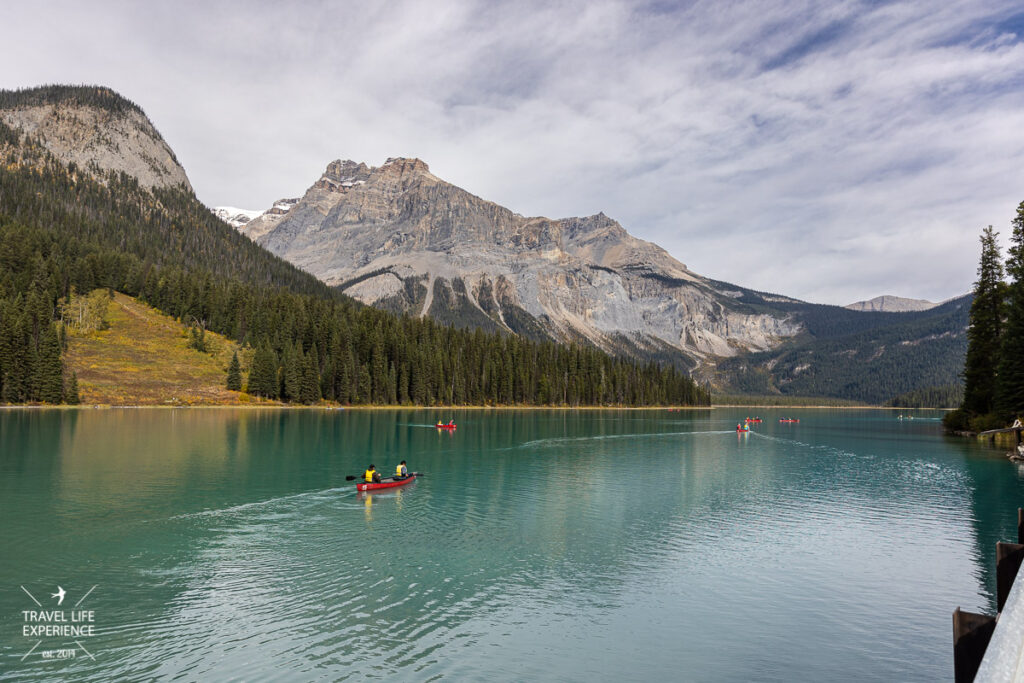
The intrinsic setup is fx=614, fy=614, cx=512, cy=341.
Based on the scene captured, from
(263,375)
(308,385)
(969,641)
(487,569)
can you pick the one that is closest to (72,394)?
(263,375)

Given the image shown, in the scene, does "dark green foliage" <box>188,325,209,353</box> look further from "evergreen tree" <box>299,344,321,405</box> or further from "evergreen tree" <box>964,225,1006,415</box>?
"evergreen tree" <box>964,225,1006,415</box>

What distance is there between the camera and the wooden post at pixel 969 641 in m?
10.4

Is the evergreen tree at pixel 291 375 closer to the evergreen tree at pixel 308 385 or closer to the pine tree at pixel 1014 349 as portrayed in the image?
the evergreen tree at pixel 308 385

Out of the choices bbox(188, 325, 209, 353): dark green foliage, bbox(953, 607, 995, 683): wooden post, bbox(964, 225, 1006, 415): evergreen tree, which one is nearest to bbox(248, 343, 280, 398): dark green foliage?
bbox(188, 325, 209, 353): dark green foliage

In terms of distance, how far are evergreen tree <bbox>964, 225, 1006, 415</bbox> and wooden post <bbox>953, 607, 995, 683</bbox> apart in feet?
333

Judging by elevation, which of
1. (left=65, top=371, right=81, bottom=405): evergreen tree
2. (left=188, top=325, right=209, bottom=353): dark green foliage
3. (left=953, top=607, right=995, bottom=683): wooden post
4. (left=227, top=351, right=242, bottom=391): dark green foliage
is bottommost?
(left=953, top=607, right=995, bottom=683): wooden post

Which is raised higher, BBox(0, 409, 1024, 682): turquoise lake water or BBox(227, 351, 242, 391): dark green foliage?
BBox(227, 351, 242, 391): dark green foliage

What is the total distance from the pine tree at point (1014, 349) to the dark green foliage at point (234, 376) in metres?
164

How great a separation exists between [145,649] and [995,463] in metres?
83.2

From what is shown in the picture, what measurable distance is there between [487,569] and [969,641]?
2150 centimetres

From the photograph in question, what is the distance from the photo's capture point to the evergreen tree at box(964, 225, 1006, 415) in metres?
91.9

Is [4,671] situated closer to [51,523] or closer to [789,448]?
[51,523]

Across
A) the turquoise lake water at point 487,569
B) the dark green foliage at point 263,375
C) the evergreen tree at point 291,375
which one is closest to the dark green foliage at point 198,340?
the dark green foliage at point 263,375

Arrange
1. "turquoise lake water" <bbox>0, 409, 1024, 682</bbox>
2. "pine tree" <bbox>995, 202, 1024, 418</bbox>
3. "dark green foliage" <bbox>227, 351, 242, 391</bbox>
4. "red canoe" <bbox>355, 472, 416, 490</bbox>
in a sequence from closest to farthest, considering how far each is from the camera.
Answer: "turquoise lake water" <bbox>0, 409, 1024, 682</bbox>, "red canoe" <bbox>355, 472, 416, 490</bbox>, "pine tree" <bbox>995, 202, 1024, 418</bbox>, "dark green foliage" <bbox>227, 351, 242, 391</bbox>
